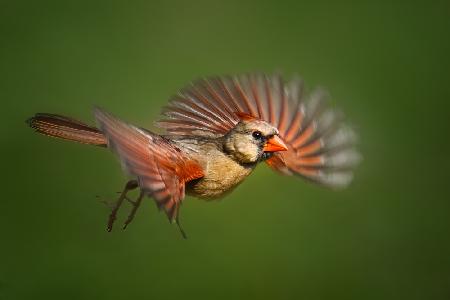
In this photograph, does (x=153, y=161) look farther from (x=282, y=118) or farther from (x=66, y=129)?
(x=282, y=118)

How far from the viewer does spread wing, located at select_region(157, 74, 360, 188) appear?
3.55 metres

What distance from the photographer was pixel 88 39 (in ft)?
20.1

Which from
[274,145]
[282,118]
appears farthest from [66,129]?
[282,118]

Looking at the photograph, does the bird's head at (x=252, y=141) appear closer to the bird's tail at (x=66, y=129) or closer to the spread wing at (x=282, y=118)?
the spread wing at (x=282, y=118)

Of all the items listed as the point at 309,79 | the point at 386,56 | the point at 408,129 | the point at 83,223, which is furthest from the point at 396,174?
the point at 83,223

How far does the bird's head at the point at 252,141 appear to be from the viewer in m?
3.25

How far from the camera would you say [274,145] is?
10.7 ft

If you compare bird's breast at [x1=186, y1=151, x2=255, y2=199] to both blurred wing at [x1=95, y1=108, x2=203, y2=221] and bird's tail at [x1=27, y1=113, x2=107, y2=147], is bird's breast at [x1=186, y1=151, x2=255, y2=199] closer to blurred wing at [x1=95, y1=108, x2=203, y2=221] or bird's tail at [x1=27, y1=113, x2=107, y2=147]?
blurred wing at [x1=95, y1=108, x2=203, y2=221]

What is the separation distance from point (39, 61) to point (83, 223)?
168 centimetres

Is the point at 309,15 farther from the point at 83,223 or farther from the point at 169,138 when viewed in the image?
the point at 169,138

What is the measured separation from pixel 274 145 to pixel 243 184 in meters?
2.05

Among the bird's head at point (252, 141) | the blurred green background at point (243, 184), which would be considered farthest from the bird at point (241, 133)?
the blurred green background at point (243, 184)

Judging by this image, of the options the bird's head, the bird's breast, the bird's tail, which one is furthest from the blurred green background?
the bird's head

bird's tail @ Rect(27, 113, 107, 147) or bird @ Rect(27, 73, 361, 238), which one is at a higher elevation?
bird @ Rect(27, 73, 361, 238)
